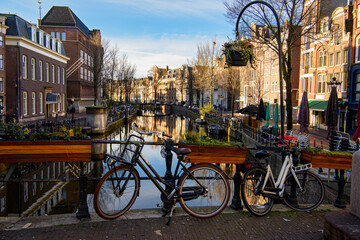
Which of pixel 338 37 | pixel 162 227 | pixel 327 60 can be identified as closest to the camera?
pixel 162 227

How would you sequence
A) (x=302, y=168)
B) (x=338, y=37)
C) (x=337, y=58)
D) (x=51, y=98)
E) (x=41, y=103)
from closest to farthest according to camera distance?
(x=302, y=168) → (x=338, y=37) → (x=337, y=58) → (x=41, y=103) → (x=51, y=98)

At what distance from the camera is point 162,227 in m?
4.13

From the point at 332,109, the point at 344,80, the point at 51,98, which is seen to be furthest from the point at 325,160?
the point at 51,98

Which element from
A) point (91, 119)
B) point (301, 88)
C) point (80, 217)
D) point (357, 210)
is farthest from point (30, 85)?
point (357, 210)

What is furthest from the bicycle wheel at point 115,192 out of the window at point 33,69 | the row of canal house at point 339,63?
the window at point 33,69

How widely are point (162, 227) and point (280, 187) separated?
2.00 meters

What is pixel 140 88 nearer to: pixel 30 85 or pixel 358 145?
pixel 30 85

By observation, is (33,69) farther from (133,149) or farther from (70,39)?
(133,149)

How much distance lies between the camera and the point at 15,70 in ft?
97.5

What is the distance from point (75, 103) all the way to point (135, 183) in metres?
47.4

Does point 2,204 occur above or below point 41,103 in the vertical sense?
below

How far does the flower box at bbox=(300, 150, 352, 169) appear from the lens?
531 centimetres

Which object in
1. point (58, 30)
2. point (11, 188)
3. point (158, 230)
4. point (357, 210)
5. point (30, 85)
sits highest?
point (58, 30)

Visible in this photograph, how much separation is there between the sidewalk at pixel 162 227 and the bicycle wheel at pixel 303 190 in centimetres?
33
